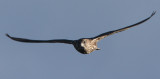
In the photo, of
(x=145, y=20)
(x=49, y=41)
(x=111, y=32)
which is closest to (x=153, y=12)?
(x=145, y=20)

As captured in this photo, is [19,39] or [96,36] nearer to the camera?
[96,36]

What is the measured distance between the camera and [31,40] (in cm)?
3419

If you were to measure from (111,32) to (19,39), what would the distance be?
23.2 feet

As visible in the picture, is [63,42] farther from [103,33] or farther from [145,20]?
[145,20]

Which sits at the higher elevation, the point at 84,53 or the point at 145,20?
the point at 145,20

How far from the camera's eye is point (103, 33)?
106 feet

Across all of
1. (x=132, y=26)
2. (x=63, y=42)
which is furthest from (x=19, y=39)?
(x=132, y=26)

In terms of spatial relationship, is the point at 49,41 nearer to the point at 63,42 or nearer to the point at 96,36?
the point at 63,42

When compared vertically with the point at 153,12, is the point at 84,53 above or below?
below

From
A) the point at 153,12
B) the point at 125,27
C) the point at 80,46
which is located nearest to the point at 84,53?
the point at 80,46

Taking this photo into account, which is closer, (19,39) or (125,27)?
(125,27)

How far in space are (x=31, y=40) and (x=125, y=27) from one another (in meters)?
6.73

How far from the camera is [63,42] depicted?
33.1 m

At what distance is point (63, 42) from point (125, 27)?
434 cm
